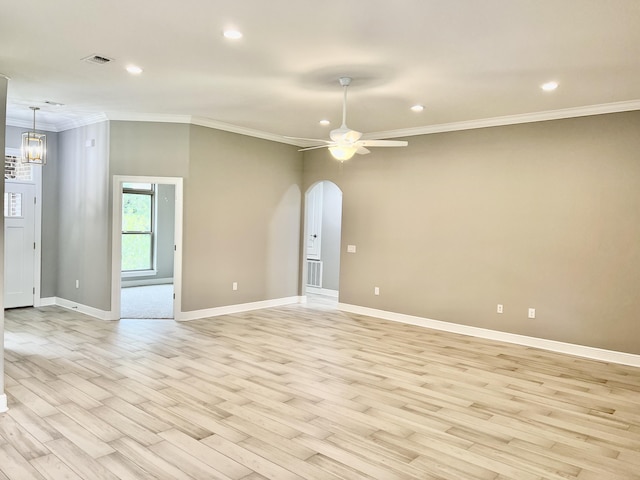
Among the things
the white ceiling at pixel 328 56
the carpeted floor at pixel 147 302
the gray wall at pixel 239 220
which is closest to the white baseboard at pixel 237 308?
the gray wall at pixel 239 220

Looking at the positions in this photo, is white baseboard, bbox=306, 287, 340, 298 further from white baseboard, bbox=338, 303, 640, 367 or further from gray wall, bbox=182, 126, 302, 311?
white baseboard, bbox=338, 303, 640, 367

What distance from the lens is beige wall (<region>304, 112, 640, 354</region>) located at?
5.18 metres

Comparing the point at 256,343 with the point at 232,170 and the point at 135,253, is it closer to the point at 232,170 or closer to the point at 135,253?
the point at 232,170

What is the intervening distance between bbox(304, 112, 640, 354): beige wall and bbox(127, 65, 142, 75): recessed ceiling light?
12.7 feet

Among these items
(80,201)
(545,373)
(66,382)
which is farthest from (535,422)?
(80,201)

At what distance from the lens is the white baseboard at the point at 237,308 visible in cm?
664

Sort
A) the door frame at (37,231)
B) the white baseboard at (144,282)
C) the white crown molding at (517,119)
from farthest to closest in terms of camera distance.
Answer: the white baseboard at (144,282), the door frame at (37,231), the white crown molding at (517,119)

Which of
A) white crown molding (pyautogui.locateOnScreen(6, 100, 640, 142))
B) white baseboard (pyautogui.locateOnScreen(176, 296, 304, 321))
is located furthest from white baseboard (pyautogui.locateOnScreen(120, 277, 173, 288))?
white baseboard (pyautogui.locateOnScreen(176, 296, 304, 321))

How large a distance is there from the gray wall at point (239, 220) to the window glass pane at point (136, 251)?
3888 mm

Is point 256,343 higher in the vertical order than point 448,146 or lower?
lower

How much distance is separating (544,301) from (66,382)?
5.29 m

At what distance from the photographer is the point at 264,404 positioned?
12.1ft

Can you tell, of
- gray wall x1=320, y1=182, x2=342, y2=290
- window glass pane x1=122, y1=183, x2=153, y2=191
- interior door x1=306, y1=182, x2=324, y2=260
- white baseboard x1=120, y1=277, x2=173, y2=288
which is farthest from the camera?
window glass pane x1=122, y1=183, x2=153, y2=191

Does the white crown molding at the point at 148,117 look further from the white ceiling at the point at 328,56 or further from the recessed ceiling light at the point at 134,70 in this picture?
the recessed ceiling light at the point at 134,70
